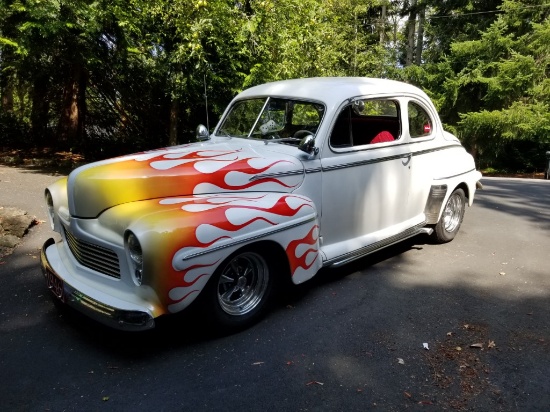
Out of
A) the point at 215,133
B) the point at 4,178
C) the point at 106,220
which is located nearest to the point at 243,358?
the point at 106,220

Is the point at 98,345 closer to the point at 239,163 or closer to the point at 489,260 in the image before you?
the point at 239,163

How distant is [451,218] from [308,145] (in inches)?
110

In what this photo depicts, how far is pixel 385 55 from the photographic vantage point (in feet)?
77.0

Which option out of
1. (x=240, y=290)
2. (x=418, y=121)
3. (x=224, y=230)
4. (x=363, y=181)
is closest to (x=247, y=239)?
(x=224, y=230)

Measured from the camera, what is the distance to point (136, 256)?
3.12 meters

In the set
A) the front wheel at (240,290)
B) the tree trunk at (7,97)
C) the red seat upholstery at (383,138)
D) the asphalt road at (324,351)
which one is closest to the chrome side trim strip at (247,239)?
the front wheel at (240,290)

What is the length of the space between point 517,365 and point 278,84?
337 cm

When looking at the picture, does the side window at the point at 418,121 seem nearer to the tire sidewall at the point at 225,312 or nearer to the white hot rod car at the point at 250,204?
the white hot rod car at the point at 250,204

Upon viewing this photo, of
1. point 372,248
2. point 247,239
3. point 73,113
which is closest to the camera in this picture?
point 247,239

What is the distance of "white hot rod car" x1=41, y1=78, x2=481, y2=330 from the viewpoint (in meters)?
3.15

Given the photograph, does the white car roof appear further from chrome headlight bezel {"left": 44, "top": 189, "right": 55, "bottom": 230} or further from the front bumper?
the front bumper

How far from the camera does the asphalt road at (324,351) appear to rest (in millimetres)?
2850

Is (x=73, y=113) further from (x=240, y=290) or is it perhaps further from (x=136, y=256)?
(x=136, y=256)

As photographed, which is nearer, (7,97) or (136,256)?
(136,256)
